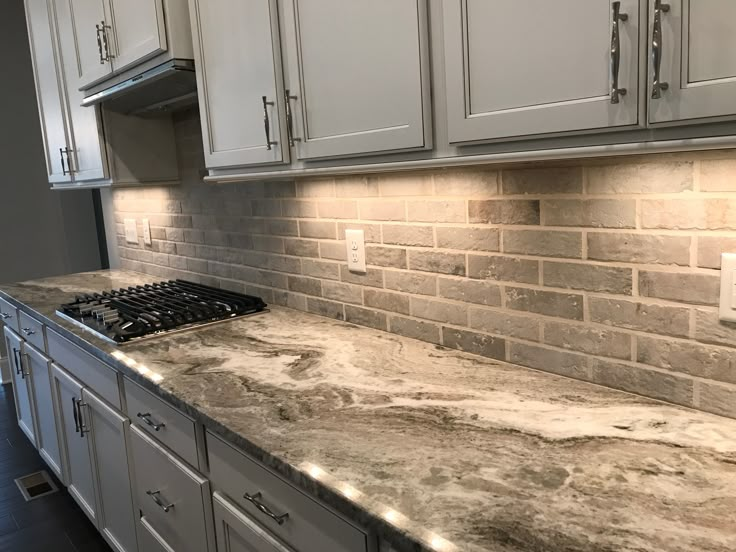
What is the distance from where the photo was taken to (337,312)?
2.13m

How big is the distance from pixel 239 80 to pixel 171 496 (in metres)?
1.19

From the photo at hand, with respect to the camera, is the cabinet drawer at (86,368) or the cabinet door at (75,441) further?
the cabinet door at (75,441)

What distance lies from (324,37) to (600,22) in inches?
28.5

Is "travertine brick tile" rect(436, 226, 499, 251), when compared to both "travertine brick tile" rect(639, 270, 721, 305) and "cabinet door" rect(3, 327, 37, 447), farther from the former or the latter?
"cabinet door" rect(3, 327, 37, 447)

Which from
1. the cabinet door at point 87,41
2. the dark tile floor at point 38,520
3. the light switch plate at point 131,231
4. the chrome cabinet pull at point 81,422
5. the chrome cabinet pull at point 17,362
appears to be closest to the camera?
the chrome cabinet pull at point 81,422

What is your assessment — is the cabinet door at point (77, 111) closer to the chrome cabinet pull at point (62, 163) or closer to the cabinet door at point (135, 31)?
the chrome cabinet pull at point (62, 163)

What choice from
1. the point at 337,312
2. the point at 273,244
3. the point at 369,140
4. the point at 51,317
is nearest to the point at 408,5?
the point at 369,140

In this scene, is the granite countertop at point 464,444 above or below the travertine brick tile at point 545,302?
below

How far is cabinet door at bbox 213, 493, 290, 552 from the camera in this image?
1250 millimetres

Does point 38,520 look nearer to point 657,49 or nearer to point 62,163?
point 62,163

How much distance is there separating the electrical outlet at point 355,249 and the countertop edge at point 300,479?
73cm

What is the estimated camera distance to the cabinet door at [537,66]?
90 cm

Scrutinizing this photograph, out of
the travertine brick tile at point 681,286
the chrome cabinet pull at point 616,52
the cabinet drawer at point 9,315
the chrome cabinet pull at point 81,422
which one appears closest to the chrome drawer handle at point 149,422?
the chrome cabinet pull at point 81,422

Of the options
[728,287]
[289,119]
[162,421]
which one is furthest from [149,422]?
[728,287]
